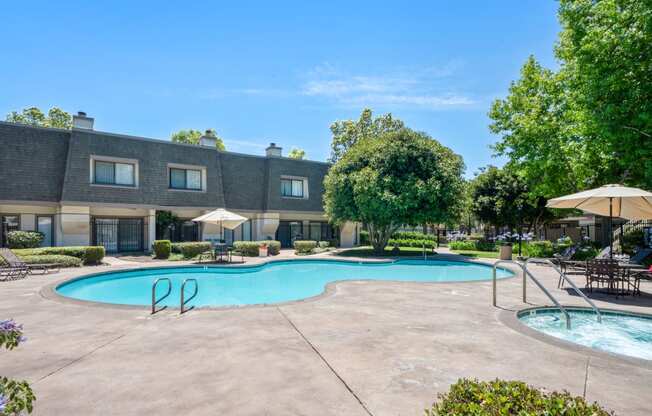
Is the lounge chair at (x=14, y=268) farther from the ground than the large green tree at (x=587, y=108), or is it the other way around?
the large green tree at (x=587, y=108)

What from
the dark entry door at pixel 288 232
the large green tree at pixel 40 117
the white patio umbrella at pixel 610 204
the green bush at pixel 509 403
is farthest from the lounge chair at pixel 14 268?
the large green tree at pixel 40 117

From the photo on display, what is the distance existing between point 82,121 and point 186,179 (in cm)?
695

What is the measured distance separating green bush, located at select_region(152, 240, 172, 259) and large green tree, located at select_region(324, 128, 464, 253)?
420 inches

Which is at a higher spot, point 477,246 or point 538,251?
point 538,251

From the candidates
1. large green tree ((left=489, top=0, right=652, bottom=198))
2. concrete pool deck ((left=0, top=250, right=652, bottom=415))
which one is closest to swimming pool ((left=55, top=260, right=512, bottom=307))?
concrete pool deck ((left=0, top=250, right=652, bottom=415))

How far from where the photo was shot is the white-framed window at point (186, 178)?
24672 millimetres

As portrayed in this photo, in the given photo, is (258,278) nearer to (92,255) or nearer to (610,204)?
(92,255)

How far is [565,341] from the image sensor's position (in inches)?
224

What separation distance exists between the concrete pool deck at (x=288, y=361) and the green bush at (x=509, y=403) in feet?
4.21

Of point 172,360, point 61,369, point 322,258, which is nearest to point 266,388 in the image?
point 172,360

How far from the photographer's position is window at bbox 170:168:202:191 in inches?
974

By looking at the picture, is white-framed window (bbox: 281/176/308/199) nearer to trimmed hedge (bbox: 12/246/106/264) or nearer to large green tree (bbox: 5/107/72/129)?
trimmed hedge (bbox: 12/246/106/264)

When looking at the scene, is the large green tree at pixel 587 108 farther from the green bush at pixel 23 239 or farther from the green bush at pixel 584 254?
the green bush at pixel 23 239

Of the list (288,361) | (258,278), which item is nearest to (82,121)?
(258,278)
